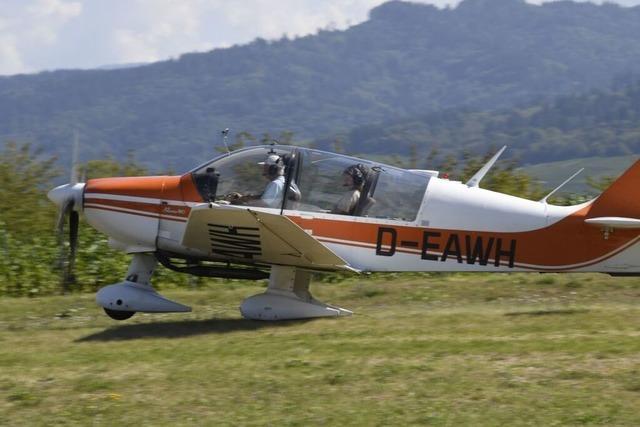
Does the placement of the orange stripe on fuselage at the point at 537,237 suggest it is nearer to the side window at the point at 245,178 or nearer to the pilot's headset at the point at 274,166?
the side window at the point at 245,178

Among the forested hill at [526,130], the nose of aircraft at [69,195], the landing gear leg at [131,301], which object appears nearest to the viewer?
the landing gear leg at [131,301]

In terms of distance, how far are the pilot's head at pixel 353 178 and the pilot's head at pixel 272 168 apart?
66 cm

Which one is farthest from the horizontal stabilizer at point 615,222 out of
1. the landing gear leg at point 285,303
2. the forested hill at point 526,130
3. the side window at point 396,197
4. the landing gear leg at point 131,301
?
the forested hill at point 526,130

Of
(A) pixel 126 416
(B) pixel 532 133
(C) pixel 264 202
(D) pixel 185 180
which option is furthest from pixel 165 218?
(B) pixel 532 133

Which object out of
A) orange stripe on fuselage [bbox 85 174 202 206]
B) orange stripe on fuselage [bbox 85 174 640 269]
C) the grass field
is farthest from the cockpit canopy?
the grass field

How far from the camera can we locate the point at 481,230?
34.7 feet

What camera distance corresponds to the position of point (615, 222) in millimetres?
10258

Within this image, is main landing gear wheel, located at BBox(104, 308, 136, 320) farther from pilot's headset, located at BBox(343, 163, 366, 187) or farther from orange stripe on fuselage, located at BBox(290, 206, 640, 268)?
pilot's headset, located at BBox(343, 163, 366, 187)

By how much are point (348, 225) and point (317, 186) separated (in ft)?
1.71

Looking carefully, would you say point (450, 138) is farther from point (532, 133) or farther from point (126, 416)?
point (126, 416)

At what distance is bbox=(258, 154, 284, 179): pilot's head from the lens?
10.7 meters

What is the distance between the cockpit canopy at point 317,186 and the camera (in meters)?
10.7

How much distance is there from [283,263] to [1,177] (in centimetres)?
1046

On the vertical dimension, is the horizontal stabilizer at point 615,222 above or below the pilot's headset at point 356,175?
below
